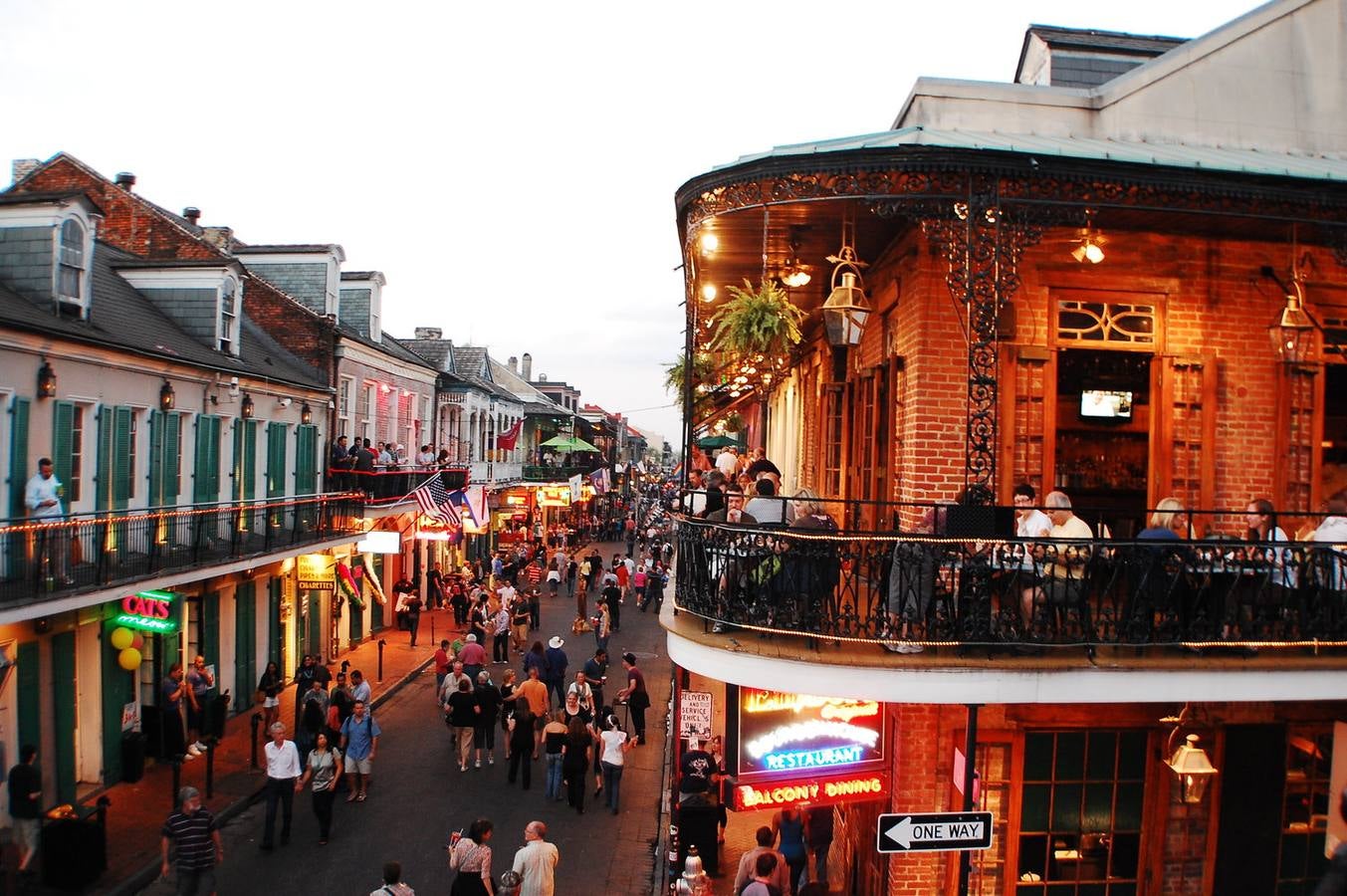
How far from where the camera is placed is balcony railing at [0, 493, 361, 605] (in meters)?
10.8

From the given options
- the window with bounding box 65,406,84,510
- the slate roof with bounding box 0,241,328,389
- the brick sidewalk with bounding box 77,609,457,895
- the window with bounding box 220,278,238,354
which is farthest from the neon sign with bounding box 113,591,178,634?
Answer: the window with bounding box 220,278,238,354

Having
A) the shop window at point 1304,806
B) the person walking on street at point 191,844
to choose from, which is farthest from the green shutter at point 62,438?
the shop window at point 1304,806

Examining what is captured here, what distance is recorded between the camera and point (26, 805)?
10.6 metres

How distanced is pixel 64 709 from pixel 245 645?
559 cm

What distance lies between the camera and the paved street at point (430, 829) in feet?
36.0

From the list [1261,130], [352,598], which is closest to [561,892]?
[1261,130]

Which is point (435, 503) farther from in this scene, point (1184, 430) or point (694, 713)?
point (1184, 430)

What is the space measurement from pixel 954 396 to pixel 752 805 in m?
4.15

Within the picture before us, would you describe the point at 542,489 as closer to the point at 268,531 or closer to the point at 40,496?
the point at 268,531

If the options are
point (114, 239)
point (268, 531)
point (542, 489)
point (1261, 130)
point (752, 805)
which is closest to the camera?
point (752, 805)

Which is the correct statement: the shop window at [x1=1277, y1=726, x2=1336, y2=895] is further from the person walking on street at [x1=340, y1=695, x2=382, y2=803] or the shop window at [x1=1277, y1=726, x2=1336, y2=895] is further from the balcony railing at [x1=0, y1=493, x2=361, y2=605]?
the balcony railing at [x1=0, y1=493, x2=361, y2=605]

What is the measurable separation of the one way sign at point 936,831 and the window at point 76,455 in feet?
41.0

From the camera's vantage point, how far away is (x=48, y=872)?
33.5 ft

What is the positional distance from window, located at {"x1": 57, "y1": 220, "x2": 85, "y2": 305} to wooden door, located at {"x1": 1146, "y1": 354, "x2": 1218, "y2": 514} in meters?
14.6
